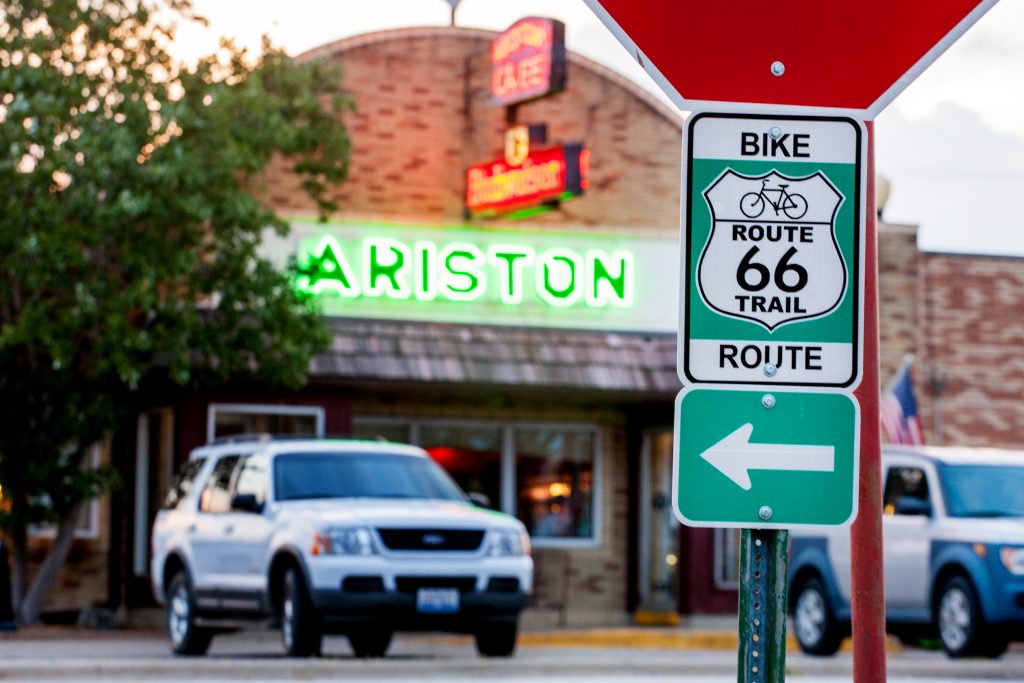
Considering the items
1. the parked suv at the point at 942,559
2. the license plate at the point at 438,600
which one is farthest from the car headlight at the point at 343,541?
the parked suv at the point at 942,559

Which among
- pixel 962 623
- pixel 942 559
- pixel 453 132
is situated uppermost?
pixel 453 132

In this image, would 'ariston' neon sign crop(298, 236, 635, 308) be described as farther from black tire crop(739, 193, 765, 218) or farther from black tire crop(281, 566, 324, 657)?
black tire crop(739, 193, 765, 218)

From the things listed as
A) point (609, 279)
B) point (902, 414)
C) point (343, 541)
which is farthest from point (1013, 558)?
point (609, 279)

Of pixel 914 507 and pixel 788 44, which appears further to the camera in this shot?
pixel 914 507

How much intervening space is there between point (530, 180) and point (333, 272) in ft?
8.73

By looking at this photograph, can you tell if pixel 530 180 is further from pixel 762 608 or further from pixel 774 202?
pixel 762 608

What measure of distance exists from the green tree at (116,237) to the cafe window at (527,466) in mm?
3720

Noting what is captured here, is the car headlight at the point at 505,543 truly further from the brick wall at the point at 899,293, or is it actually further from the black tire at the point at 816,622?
the brick wall at the point at 899,293

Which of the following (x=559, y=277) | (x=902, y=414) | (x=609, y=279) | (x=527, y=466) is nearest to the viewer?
(x=902, y=414)

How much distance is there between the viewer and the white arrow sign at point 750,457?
3.72 meters

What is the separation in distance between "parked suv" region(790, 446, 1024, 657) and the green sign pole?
13675 millimetres

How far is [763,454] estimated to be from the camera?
372 cm

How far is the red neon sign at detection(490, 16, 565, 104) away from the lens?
23.3 m

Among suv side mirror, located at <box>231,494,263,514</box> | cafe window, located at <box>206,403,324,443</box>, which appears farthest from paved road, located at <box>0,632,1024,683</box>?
cafe window, located at <box>206,403,324,443</box>
